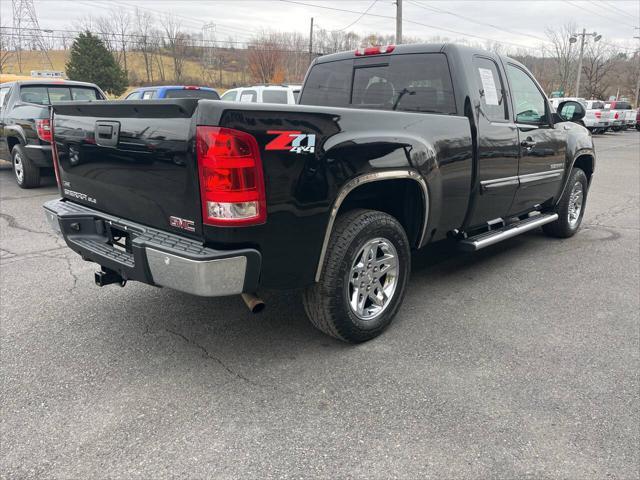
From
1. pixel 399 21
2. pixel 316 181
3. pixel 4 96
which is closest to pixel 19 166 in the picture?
pixel 4 96

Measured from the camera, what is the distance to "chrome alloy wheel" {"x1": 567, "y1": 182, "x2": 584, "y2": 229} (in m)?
6.13

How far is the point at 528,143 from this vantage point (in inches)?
187

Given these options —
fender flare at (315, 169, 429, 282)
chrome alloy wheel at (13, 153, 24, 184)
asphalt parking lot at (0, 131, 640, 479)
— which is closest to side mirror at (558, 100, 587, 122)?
asphalt parking lot at (0, 131, 640, 479)

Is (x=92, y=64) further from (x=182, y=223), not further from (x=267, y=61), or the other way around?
(x=182, y=223)

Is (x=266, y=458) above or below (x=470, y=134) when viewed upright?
below

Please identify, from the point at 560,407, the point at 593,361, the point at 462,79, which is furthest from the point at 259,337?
the point at 462,79

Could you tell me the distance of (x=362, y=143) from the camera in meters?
3.06

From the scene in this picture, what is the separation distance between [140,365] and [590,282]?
3.94m

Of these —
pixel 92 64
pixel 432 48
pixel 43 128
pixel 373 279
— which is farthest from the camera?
pixel 92 64

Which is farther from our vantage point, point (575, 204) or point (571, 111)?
point (575, 204)

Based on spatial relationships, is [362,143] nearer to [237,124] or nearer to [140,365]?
[237,124]

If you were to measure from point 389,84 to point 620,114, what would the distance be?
1211 inches

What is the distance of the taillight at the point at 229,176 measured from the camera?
97.7 inches

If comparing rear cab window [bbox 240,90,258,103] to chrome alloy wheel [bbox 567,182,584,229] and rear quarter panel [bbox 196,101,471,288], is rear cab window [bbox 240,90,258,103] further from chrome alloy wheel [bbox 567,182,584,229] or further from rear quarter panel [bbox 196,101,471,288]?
rear quarter panel [bbox 196,101,471,288]
